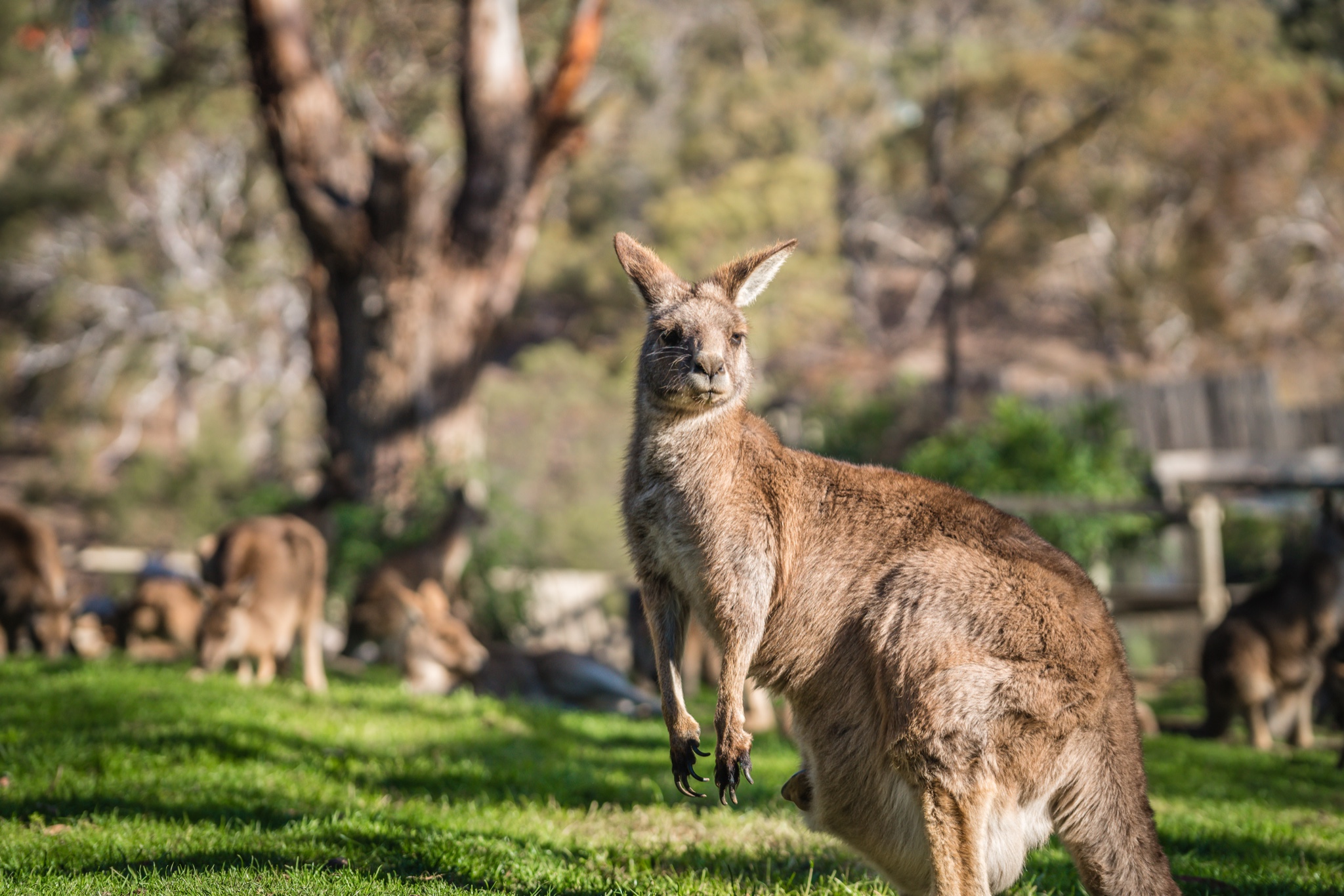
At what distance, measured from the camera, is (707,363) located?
4.01 m

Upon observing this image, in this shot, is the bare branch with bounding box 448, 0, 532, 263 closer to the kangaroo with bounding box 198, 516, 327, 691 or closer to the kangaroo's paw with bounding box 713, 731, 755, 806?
the kangaroo with bounding box 198, 516, 327, 691

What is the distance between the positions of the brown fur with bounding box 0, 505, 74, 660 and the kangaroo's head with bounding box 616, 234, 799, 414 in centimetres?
716

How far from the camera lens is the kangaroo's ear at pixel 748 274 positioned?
442 centimetres

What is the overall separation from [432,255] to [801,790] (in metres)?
9.58

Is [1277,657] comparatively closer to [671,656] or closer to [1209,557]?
[1209,557]

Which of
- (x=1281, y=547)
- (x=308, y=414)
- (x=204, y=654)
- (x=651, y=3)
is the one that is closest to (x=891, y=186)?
(x=651, y=3)

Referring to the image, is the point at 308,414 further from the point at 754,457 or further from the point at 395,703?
the point at 754,457

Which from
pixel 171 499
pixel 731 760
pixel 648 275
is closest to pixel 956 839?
pixel 731 760

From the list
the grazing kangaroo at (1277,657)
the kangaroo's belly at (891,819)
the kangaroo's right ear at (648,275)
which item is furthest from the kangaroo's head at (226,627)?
the grazing kangaroo at (1277,657)

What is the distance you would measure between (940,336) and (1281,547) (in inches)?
1181

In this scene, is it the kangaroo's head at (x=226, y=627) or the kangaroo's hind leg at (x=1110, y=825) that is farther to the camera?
the kangaroo's head at (x=226, y=627)

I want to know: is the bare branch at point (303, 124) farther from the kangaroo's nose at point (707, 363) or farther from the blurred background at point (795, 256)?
the kangaroo's nose at point (707, 363)

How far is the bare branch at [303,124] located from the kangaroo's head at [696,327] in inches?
317

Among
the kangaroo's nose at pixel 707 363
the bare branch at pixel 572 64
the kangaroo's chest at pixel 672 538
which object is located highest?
the bare branch at pixel 572 64
